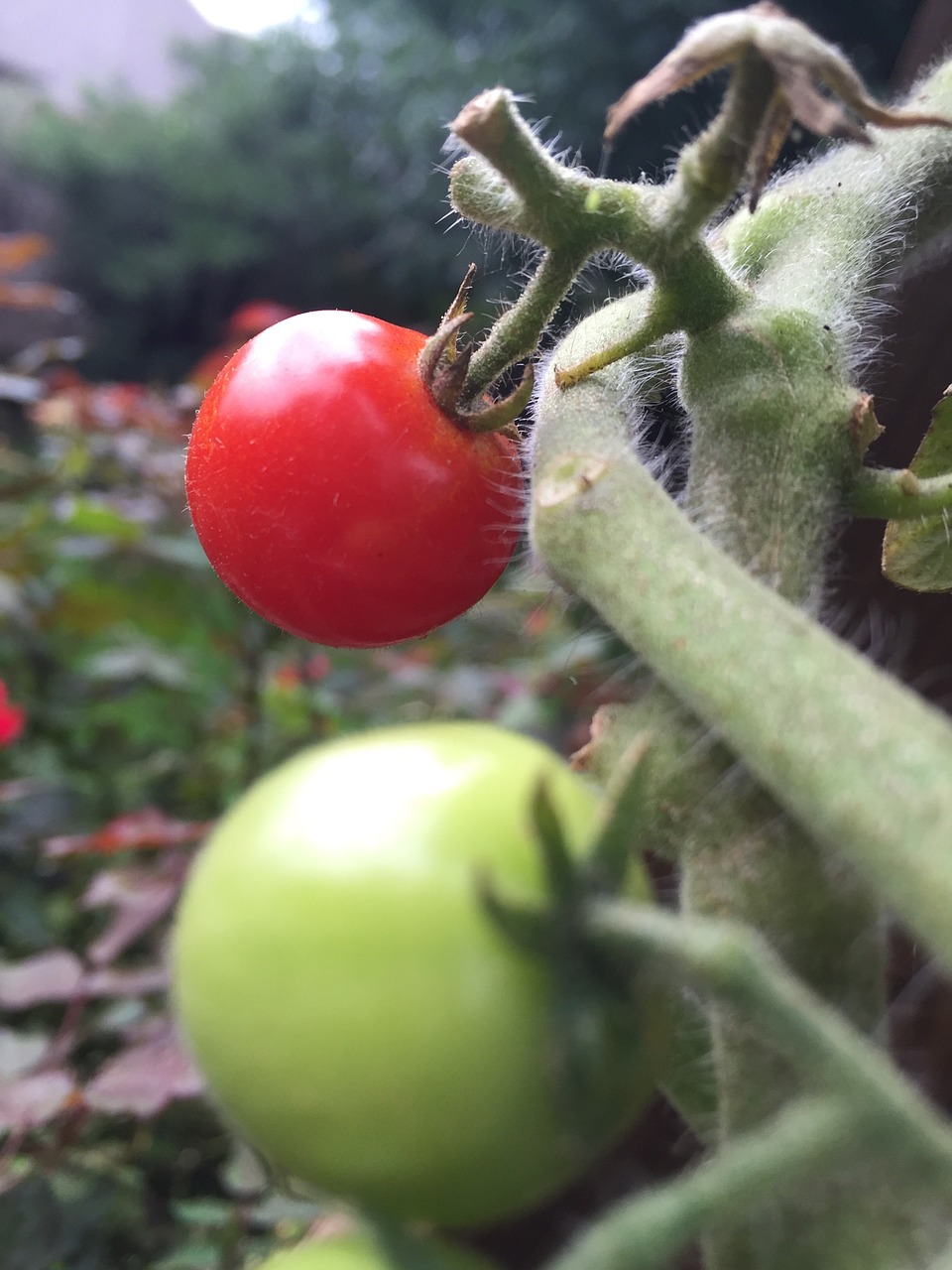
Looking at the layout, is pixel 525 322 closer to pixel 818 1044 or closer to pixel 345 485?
pixel 345 485

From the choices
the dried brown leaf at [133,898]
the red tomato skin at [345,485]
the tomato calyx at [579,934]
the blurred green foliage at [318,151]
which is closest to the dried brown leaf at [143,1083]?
the dried brown leaf at [133,898]

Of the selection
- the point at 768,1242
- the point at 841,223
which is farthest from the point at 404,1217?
the point at 841,223

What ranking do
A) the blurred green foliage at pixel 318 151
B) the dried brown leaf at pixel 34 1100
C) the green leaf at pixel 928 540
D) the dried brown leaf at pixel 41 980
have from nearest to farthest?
the green leaf at pixel 928 540
the dried brown leaf at pixel 34 1100
the dried brown leaf at pixel 41 980
the blurred green foliage at pixel 318 151

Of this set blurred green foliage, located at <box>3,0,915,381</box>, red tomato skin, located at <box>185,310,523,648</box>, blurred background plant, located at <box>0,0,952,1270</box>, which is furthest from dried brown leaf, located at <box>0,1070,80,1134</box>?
blurred green foliage, located at <box>3,0,915,381</box>

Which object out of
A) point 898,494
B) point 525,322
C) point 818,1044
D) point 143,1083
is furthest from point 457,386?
point 143,1083

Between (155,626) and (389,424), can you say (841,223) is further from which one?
(155,626)

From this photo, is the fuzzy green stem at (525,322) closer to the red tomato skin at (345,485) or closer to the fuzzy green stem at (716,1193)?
the red tomato skin at (345,485)
